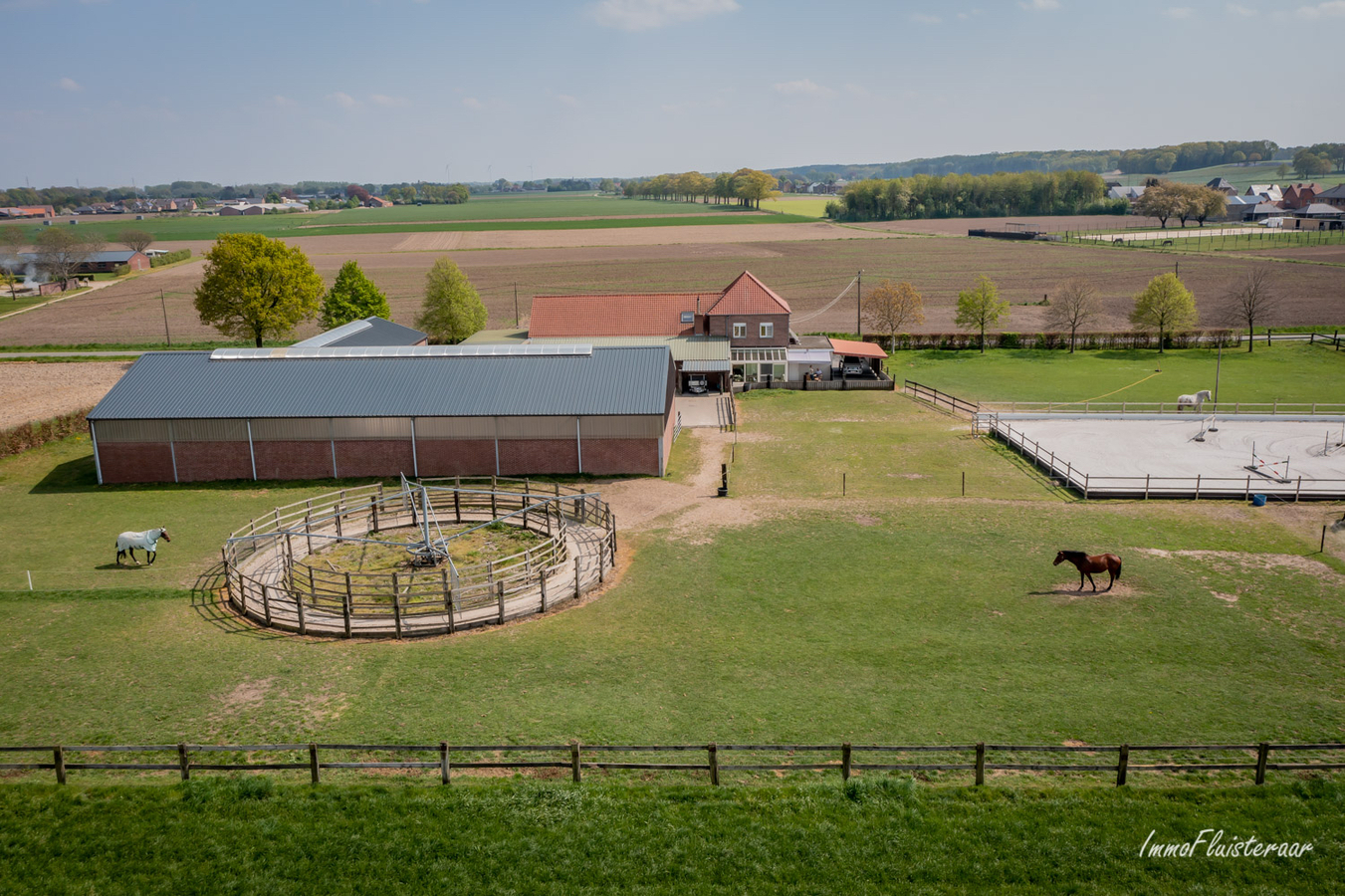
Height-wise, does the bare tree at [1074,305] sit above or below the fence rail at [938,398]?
above

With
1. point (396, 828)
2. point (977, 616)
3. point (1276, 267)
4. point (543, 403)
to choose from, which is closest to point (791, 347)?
point (543, 403)

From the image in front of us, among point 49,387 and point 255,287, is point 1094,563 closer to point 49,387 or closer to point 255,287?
point 255,287

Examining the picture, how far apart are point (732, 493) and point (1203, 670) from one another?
17.8m

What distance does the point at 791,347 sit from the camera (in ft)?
190

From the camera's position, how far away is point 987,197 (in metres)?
192

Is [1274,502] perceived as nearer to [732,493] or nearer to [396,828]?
[732,493]

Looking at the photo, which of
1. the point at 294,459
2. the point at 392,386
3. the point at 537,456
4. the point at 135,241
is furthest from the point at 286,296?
the point at 135,241

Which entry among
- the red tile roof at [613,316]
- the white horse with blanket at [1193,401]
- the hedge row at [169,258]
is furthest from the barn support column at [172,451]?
the hedge row at [169,258]

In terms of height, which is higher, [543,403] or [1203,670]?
[543,403]

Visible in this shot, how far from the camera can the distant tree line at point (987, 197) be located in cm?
18812

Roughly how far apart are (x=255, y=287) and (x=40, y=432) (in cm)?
2138

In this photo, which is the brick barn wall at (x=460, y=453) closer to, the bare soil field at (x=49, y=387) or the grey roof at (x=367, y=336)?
the grey roof at (x=367, y=336)

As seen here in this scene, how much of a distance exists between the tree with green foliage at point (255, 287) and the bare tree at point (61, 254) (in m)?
60.1

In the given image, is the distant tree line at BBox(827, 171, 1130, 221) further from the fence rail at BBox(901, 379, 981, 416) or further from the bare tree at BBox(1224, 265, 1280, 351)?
the fence rail at BBox(901, 379, 981, 416)
